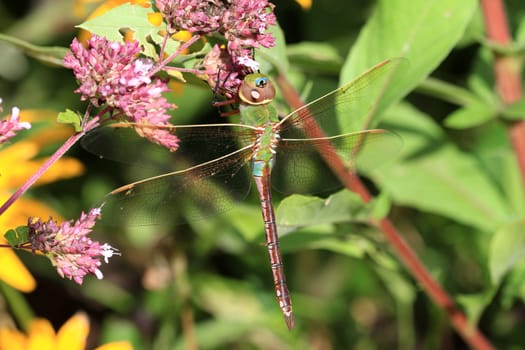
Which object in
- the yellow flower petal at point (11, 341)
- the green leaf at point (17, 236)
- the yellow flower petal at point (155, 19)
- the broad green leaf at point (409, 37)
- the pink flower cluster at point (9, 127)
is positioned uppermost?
the yellow flower petal at point (155, 19)

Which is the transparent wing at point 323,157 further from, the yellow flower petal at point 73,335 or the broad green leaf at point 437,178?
the yellow flower petal at point 73,335

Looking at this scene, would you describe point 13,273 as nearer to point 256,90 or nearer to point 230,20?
point 256,90

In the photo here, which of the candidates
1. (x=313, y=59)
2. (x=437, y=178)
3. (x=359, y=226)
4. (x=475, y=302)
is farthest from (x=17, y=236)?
(x=437, y=178)

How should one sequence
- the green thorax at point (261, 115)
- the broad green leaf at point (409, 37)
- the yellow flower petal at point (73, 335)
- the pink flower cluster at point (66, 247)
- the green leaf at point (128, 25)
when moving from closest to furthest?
the pink flower cluster at point (66, 247)
the green leaf at point (128, 25)
the green thorax at point (261, 115)
the broad green leaf at point (409, 37)
the yellow flower petal at point (73, 335)

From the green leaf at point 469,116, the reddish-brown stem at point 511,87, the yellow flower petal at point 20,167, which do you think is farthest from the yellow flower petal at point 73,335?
the reddish-brown stem at point 511,87

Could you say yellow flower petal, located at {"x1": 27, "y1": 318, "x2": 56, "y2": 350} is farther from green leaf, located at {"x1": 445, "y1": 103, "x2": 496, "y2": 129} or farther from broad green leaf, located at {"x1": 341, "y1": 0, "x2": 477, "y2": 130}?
green leaf, located at {"x1": 445, "y1": 103, "x2": 496, "y2": 129}

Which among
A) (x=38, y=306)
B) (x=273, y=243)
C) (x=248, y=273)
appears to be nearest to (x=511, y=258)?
(x=273, y=243)

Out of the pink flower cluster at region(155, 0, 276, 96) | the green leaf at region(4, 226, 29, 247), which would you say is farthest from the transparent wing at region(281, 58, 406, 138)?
the green leaf at region(4, 226, 29, 247)
